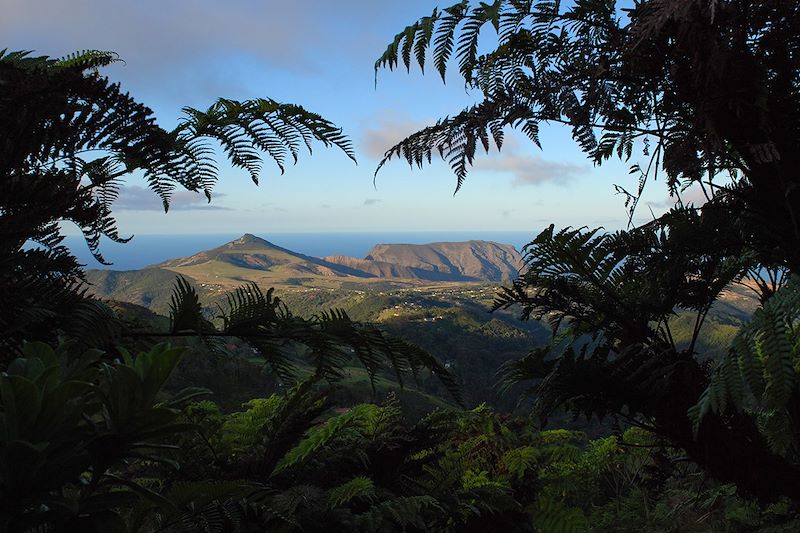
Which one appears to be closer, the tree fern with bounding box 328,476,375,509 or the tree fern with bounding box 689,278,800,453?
the tree fern with bounding box 689,278,800,453

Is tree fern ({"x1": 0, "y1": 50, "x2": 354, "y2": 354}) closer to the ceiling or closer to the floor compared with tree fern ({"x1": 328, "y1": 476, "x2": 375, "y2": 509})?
closer to the ceiling

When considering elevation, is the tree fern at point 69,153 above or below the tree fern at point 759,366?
above

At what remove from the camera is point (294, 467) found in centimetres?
297

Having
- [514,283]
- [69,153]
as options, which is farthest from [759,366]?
[69,153]

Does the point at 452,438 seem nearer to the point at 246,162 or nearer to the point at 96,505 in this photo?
the point at 246,162

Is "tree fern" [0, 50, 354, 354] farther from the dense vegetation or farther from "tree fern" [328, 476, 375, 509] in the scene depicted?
"tree fern" [328, 476, 375, 509]

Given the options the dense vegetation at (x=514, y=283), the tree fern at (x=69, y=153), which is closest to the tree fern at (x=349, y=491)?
the dense vegetation at (x=514, y=283)

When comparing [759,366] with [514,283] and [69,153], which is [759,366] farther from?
[69,153]

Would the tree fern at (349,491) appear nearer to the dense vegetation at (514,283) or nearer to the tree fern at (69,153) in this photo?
the dense vegetation at (514,283)

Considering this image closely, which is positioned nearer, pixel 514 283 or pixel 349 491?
pixel 514 283

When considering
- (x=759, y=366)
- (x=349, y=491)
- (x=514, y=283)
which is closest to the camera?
(x=759, y=366)

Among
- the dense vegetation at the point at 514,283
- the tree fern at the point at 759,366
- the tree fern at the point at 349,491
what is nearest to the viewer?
the dense vegetation at the point at 514,283

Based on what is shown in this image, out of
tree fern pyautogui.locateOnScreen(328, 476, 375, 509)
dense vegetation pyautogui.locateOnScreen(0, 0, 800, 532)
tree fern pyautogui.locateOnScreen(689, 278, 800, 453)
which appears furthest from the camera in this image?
tree fern pyautogui.locateOnScreen(328, 476, 375, 509)

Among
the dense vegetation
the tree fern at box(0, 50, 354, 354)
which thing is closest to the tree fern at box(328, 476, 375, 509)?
the dense vegetation
